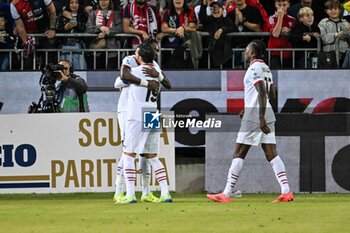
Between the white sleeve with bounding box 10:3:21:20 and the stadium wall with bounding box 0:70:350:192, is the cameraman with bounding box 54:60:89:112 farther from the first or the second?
the white sleeve with bounding box 10:3:21:20

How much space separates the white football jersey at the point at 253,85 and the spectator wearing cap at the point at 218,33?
4.81 metres

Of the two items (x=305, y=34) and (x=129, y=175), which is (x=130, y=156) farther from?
(x=305, y=34)

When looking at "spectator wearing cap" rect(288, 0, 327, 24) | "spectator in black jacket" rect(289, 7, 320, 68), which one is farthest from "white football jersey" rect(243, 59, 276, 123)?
"spectator wearing cap" rect(288, 0, 327, 24)

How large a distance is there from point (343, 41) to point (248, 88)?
5392 mm

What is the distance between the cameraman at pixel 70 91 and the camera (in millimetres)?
22438

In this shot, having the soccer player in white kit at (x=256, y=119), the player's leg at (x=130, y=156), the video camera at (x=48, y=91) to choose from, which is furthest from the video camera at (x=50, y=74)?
the soccer player in white kit at (x=256, y=119)

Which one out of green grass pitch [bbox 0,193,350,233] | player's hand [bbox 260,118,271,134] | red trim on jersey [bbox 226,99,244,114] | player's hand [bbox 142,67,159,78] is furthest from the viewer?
red trim on jersey [bbox 226,99,244,114]

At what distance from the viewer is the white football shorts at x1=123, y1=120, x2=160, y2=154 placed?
60.2 ft

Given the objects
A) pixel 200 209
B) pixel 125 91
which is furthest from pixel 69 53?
pixel 200 209

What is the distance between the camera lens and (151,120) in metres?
18.4

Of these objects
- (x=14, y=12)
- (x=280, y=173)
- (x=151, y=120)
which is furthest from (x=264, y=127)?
(x=14, y=12)

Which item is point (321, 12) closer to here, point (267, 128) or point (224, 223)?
point (267, 128)

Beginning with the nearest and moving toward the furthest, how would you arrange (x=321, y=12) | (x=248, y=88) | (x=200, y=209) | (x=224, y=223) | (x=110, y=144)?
1. (x=224, y=223)
2. (x=200, y=209)
3. (x=248, y=88)
4. (x=110, y=144)
5. (x=321, y=12)

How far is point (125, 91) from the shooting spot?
19.3 m
